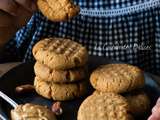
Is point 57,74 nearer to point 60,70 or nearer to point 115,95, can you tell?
point 60,70

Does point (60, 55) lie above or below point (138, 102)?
above

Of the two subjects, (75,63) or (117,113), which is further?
(75,63)

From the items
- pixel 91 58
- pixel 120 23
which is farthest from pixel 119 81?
pixel 120 23

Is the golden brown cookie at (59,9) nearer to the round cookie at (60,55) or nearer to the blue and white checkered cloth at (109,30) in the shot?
the round cookie at (60,55)

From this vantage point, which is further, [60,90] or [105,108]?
[60,90]

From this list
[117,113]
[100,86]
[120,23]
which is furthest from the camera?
[120,23]

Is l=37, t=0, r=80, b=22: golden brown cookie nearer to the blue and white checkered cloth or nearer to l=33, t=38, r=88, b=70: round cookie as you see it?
l=33, t=38, r=88, b=70: round cookie

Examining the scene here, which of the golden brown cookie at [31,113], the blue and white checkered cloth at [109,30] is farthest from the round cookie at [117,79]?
the blue and white checkered cloth at [109,30]

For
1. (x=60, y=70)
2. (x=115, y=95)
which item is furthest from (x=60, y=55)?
(x=115, y=95)

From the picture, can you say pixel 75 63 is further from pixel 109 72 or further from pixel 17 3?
pixel 17 3
